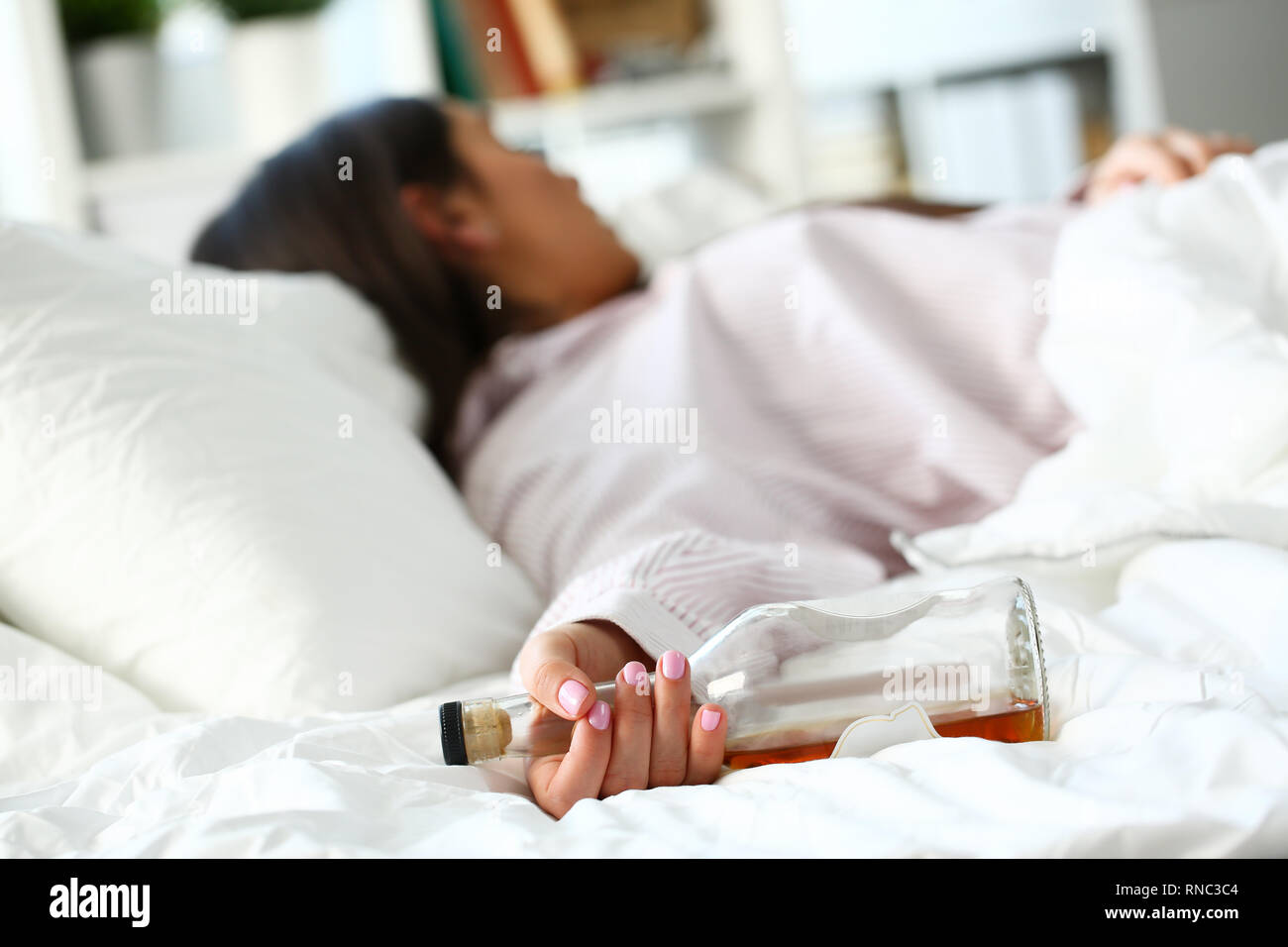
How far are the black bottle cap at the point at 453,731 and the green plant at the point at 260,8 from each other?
68.7 inches

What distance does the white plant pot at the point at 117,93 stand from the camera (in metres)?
1.83

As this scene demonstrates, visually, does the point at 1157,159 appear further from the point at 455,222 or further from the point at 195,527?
the point at 195,527

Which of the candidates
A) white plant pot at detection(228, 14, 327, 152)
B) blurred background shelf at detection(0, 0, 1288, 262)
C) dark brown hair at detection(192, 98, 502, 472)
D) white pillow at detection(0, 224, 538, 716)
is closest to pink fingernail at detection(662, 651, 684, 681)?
white pillow at detection(0, 224, 538, 716)

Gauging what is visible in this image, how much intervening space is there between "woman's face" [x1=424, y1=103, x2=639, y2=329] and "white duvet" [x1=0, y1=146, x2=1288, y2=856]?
52 centimetres

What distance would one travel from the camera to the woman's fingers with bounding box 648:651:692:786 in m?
0.48

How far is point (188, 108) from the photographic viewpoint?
6.36 feet

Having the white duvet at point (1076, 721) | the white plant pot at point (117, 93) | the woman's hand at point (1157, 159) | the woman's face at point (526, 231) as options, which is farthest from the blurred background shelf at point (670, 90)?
the white duvet at point (1076, 721)

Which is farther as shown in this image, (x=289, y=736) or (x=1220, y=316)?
(x=1220, y=316)

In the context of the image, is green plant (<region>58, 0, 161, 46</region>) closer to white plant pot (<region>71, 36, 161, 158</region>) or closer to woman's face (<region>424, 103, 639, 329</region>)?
white plant pot (<region>71, 36, 161, 158</region>)

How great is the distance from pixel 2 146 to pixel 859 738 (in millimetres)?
1886

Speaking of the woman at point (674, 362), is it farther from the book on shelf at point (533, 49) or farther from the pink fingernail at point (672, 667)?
the book on shelf at point (533, 49)

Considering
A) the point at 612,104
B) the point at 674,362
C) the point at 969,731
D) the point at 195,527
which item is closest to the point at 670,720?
the point at 969,731

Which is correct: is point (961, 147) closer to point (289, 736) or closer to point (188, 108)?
point (188, 108)

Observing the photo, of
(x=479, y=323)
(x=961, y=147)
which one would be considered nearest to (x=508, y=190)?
(x=479, y=323)
